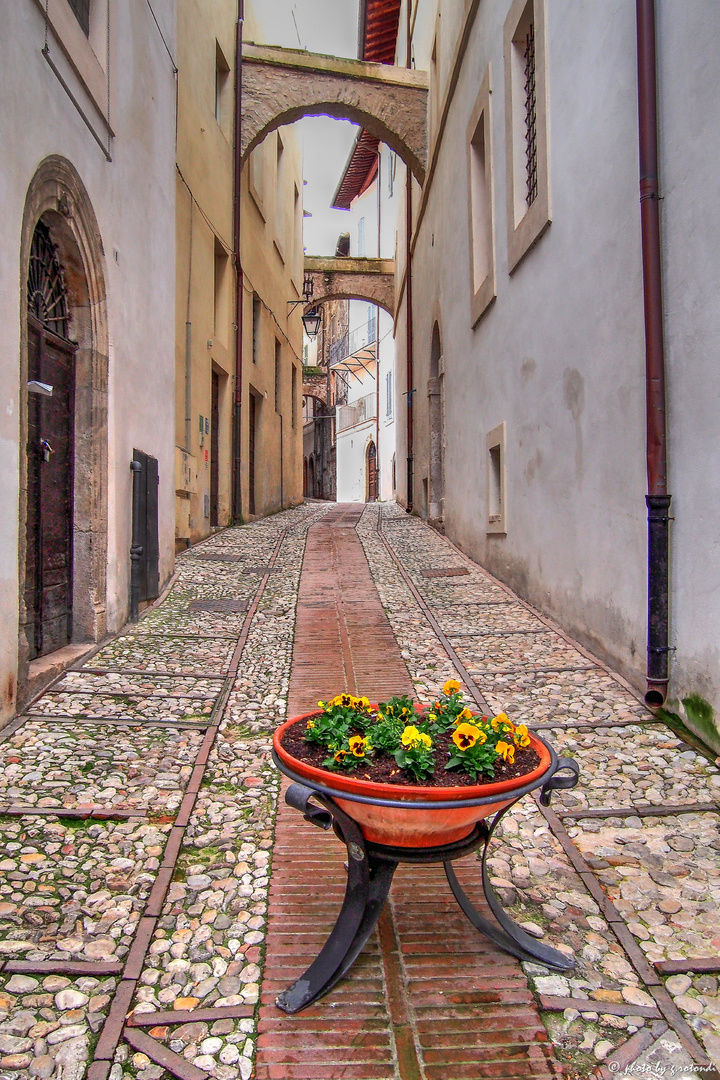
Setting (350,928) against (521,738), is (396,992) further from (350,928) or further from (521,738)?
(521,738)

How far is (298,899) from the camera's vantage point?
2.59 m

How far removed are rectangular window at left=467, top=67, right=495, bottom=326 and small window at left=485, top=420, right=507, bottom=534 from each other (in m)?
1.51

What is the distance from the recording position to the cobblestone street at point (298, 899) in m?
1.94

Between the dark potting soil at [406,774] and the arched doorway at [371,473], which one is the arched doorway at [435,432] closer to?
the dark potting soil at [406,774]

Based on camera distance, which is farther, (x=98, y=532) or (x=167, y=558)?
(x=167, y=558)

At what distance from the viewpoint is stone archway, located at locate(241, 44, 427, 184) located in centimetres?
1291

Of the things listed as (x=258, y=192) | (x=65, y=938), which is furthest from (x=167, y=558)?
(x=258, y=192)

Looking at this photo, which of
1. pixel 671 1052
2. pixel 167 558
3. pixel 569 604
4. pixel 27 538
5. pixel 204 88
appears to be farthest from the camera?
pixel 204 88

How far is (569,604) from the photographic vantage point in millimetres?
5609

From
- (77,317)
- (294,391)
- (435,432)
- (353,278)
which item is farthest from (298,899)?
(353,278)

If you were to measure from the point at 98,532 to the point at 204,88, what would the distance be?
8.15 meters

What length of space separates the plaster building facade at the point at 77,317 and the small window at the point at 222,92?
4.95 meters

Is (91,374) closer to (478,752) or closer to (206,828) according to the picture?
(206,828)

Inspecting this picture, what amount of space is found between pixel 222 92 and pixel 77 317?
29.2ft
